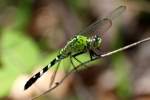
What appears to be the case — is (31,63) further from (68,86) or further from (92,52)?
(68,86)

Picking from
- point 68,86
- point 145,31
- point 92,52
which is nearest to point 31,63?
point 92,52

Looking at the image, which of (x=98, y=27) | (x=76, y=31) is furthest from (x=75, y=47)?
(x=76, y=31)

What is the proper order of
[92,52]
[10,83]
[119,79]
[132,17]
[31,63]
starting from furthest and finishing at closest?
[132,17], [119,79], [31,63], [10,83], [92,52]

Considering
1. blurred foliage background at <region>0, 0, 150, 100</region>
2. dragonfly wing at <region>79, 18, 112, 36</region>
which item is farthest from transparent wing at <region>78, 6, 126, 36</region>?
blurred foliage background at <region>0, 0, 150, 100</region>

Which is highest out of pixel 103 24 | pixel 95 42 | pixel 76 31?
pixel 76 31

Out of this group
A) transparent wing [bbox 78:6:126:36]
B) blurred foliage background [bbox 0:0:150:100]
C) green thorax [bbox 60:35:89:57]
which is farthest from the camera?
blurred foliage background [bbox 0:0:150:100]

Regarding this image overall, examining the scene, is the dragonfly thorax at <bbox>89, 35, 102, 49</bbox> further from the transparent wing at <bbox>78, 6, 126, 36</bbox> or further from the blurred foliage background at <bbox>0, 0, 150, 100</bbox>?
the blurred foliage background at <bbox>0, 0, 150, 100</bbox>

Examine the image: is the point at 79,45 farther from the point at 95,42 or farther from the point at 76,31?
the point at 76,31

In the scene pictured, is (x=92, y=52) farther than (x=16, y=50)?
No
